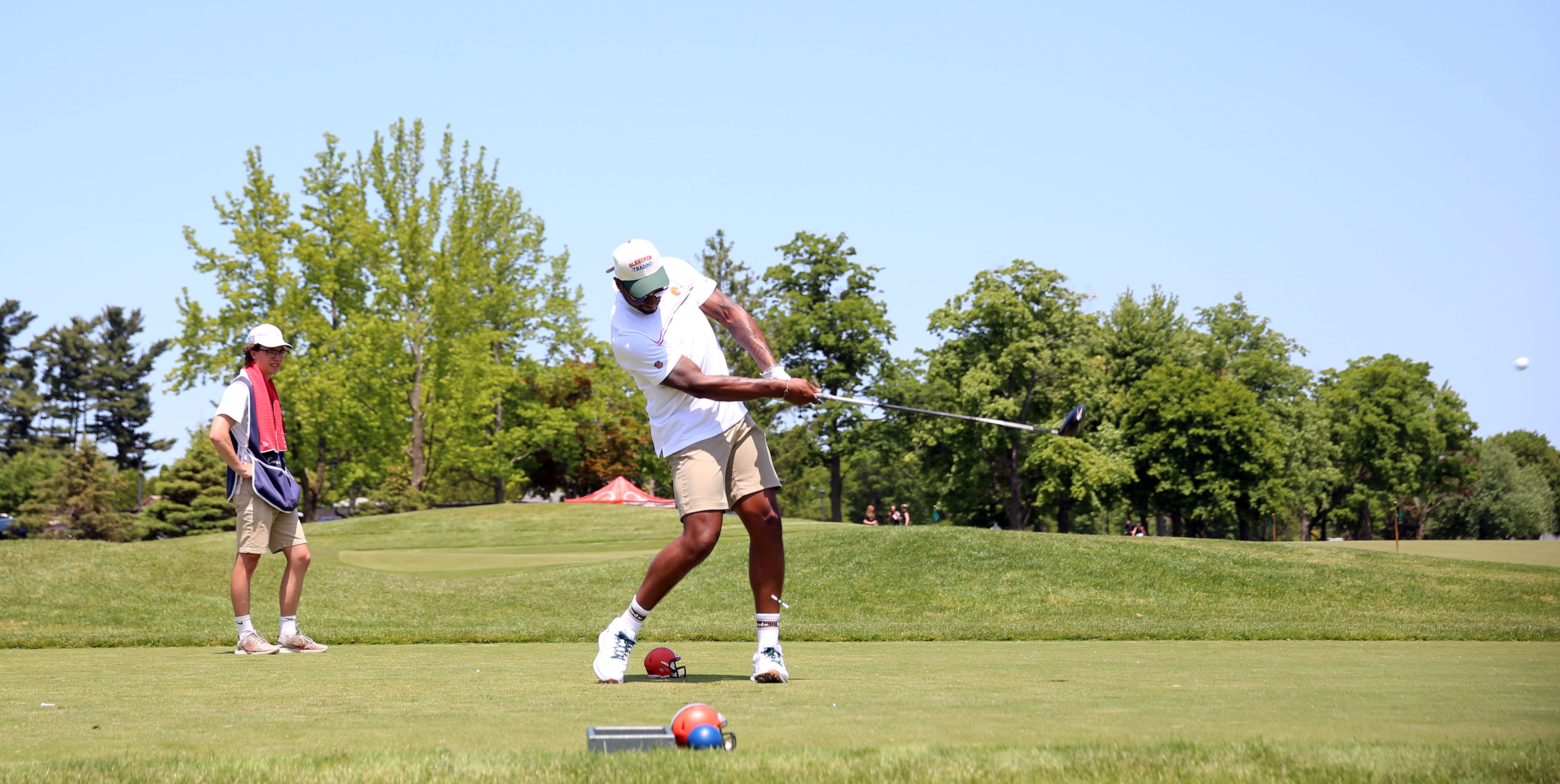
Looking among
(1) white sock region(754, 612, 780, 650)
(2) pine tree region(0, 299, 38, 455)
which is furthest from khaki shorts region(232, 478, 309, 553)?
(2) pine tree region(0, 299, 38, 455)

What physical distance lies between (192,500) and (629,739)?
44.9 metres

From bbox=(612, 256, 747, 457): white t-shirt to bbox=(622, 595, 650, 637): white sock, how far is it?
770 millimetres

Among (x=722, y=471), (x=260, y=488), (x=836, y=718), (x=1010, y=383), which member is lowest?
(x=836, y=718)

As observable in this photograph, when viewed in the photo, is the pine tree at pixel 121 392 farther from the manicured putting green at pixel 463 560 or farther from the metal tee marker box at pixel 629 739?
the metal tee marker box at pixel 629 739

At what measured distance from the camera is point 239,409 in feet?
27.0

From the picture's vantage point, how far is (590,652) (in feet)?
26.4

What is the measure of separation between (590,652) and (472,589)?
8.43 meters

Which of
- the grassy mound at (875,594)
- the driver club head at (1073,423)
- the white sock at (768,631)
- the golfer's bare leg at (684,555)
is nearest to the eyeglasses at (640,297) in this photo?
the golfer's bare leg at (684,555)

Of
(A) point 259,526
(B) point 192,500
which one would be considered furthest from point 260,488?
(B) point 192,500

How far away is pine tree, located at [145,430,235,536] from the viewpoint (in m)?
42.7

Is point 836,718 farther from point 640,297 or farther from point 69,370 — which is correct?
point 69,370

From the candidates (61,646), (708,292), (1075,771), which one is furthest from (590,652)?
(1075,771)

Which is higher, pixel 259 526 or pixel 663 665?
pixel 259 526

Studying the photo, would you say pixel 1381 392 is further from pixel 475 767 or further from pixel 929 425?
pixel 475 767
